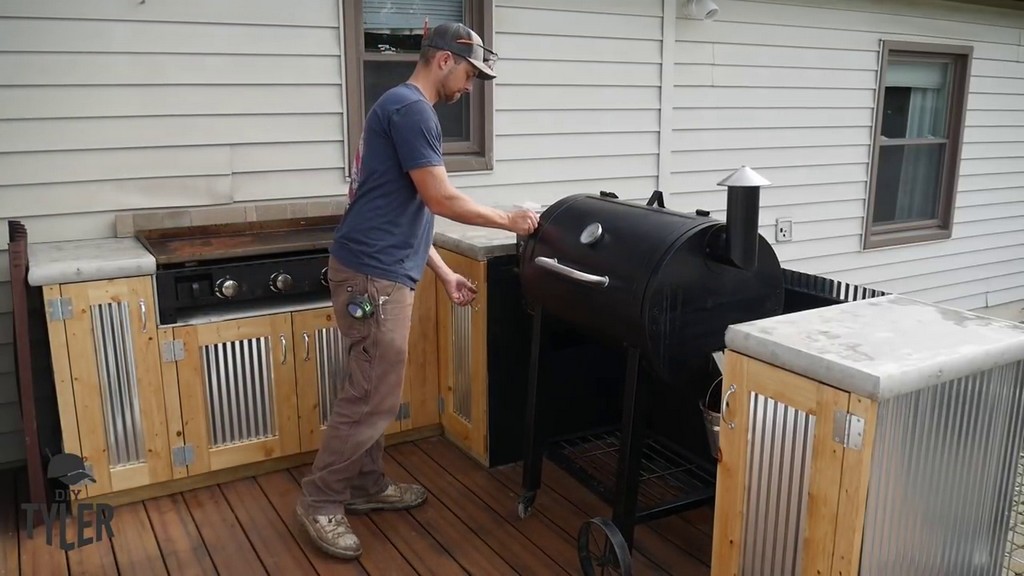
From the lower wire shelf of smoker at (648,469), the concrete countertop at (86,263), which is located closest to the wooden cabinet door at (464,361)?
the lower wire shelf of smoker at (648,469)

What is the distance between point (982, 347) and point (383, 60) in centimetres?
300

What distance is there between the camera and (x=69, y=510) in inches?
119

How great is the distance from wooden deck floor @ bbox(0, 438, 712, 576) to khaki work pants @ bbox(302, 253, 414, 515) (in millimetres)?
225

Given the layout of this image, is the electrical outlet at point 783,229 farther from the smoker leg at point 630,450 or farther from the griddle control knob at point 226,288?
the griddle control knob at point 226,288

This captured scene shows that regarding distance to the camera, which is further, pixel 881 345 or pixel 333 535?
pixel 333 535

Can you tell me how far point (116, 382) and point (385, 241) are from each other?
1185mm

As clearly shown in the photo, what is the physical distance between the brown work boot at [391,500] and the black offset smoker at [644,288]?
65 cm

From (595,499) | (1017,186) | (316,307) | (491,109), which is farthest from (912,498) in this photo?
(1017,186)

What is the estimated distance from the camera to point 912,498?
1.90 meters

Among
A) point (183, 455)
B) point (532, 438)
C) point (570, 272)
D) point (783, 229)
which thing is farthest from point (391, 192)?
point (783, 229)

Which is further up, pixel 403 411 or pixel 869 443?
pixel 869 443

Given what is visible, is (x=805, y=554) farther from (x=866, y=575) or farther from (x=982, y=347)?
(x=982, y=347)

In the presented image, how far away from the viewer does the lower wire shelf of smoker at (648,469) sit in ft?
9.20

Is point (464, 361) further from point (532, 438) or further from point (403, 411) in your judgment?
point (532, 438)
